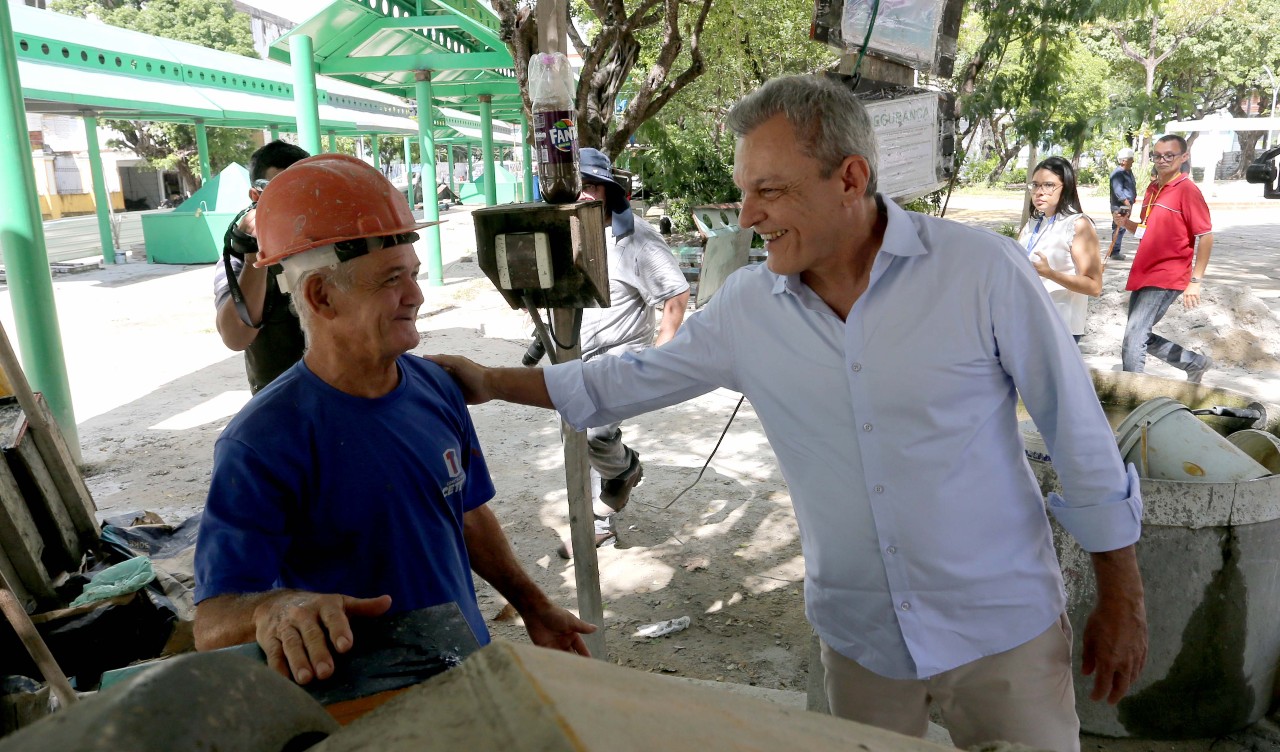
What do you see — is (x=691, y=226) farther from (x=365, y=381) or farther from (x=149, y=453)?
(x=365, y=381)

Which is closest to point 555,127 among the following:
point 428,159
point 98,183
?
point 428,159

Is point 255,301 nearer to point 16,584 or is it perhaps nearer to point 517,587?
point 16,584

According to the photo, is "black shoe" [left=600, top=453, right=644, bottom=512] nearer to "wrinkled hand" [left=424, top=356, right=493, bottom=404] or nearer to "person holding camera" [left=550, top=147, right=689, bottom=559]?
"person holding camera" [left=550, top=147, right=689, bottom=559]

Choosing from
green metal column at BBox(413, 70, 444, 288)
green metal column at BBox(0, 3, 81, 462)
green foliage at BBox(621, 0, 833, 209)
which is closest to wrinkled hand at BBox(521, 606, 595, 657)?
green metal column at BBox(0, 3, 81, 462)

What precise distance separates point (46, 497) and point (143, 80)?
1390 centimetres

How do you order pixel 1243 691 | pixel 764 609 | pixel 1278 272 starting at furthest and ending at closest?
pixel 1278 272, pixel 764 609, pixel 1243 691

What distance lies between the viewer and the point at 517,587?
204cm

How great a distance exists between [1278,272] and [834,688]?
13.0 metres

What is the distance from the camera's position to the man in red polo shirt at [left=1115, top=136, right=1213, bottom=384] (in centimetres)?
624

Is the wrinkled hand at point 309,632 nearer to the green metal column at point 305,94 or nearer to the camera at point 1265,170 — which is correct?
the camera at point 1265,170

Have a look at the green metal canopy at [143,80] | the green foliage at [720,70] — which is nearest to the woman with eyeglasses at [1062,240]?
the green foliage at [720,70]

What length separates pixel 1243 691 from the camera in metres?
2.92

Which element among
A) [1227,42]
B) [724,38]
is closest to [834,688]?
[724,38]

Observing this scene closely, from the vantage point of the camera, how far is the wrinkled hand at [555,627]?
1.96m
